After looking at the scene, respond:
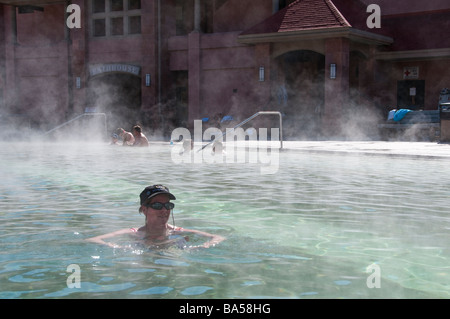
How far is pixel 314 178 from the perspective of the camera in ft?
41.1

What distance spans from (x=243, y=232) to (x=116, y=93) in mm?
28635

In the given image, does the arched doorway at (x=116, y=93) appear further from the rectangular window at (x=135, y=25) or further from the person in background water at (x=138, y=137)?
the person in background water at (x=138, y=137)

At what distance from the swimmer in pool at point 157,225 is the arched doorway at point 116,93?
28.0 meters

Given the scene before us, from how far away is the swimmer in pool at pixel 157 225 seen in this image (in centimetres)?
577

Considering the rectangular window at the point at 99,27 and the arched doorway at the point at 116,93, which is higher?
the rectangular window at the point at 99,27

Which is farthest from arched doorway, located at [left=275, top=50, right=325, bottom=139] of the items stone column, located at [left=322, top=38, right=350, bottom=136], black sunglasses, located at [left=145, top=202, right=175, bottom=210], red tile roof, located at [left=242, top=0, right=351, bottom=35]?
black sunglasses, located at [left=145, top=202, right=175, bottom=210]

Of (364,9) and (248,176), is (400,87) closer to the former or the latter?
(364,9)

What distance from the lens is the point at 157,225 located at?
608 centimetres

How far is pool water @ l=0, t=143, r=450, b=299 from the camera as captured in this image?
16.3 ft

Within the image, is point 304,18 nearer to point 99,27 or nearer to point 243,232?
point 99,27

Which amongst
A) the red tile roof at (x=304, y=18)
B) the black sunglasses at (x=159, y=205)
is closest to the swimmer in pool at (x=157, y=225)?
the black sunglasses at (x=159, y=205)

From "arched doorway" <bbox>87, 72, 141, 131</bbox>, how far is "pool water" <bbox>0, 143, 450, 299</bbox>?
20.2 m

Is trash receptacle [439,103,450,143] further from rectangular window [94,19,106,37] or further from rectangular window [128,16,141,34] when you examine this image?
rectangular window [94,19,106,37]

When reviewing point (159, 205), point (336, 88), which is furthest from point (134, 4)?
point (159, 205)
